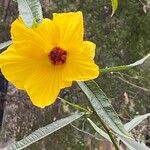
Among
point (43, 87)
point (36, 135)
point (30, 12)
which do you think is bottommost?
point (36, 135)

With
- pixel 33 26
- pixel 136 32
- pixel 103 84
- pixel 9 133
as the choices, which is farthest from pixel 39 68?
pixel 136 32

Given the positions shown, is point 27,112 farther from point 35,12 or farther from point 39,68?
point 35,12

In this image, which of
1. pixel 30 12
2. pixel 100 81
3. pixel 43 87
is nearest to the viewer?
pixel 30 12

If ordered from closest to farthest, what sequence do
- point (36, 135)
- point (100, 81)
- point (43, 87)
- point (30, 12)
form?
point (30, 12), point (43, 87), point (36, 135), point (100, 81)

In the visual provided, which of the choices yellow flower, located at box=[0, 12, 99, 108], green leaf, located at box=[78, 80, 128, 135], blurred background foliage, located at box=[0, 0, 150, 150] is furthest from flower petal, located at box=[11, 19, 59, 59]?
blurred background foliage, located at box=[0, 0, 150, 150]

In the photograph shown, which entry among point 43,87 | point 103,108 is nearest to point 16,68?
point 43,87

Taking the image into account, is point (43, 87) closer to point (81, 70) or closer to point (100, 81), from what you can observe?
point (81, 70)

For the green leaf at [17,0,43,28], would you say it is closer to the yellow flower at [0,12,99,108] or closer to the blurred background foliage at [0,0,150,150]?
the yellow flower at [0,12,99,108]
